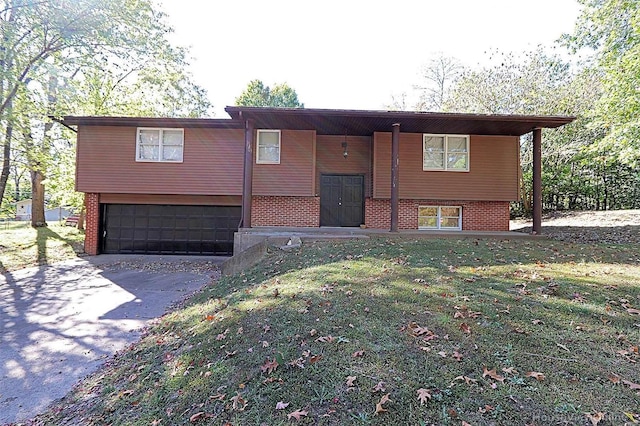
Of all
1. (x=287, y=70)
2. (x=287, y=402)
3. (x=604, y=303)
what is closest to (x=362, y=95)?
(x=287, y=70)

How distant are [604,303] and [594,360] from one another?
1.47 meters

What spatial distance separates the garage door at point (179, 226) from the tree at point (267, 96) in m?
18.8

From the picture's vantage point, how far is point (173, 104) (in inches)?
813

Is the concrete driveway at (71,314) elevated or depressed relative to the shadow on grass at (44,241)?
depressed

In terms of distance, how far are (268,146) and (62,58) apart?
8.97 m

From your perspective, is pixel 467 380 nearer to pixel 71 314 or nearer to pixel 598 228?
pixel 71 314

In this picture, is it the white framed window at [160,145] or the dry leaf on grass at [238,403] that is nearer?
the dry leaf on grass at [238,403]

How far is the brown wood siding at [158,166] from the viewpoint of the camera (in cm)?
1133

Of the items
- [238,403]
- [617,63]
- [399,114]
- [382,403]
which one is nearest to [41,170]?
[399,114]

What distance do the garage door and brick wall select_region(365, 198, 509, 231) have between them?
15.7 ft

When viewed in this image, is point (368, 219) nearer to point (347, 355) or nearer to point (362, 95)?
point (347, 355)

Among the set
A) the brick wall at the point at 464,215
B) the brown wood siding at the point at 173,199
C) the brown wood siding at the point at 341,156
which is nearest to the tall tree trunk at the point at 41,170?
the brown wood siding at the point at 173,199

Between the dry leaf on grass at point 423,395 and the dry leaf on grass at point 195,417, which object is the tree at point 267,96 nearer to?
the dry leaf on grass at point 195,417

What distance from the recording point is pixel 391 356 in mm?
2809
